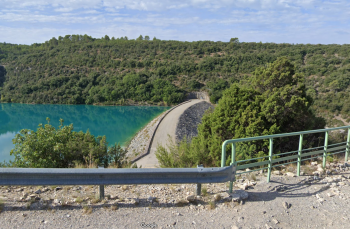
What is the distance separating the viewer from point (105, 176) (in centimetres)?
398

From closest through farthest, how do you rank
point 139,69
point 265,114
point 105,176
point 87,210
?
point 87,210 < point 105,176 < point 265,114 < point 139,69

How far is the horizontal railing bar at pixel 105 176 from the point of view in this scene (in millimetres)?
3842

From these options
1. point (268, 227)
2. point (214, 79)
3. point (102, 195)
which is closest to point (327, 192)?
point (268, 227)

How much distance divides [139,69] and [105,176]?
212ft

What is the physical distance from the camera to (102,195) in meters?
4.20

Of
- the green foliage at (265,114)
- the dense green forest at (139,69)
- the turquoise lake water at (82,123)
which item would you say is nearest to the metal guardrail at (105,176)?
the green foliage at (265,114)

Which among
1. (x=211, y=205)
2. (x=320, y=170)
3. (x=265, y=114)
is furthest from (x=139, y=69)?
(x=211, y=205)

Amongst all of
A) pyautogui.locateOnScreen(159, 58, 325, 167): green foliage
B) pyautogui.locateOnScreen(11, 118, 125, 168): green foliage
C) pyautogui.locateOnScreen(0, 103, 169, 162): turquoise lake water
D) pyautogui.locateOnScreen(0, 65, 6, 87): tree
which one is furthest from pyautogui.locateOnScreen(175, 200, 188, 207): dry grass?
pyautogui.locateOnScreen(0, 65, 6, 87): tree

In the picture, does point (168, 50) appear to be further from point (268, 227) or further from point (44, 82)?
point (268, 227)

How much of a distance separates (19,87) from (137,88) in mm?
31130

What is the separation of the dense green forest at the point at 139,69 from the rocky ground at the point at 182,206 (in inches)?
1563

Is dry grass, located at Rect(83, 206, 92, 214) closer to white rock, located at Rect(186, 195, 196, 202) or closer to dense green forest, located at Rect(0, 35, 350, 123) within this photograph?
A: white rock, located at Rect(186, 195, 196, 202)

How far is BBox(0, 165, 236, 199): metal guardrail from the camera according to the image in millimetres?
3843

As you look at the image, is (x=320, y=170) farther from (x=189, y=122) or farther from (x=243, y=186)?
(x=189, y=122)
